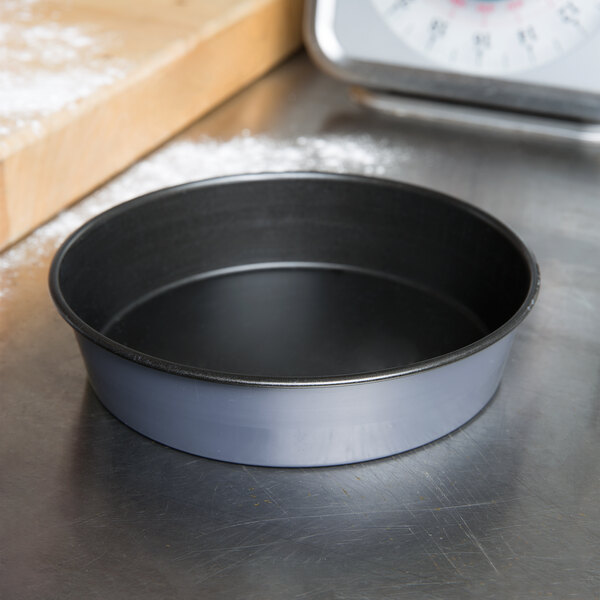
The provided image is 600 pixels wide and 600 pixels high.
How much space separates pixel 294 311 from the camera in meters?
0.63

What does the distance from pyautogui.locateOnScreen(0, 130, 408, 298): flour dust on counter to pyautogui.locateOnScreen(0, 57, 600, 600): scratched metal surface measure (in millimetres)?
172

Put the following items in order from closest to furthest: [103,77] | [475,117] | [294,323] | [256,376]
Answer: [256,376] → [294,323] → [103,77] → [475,117]

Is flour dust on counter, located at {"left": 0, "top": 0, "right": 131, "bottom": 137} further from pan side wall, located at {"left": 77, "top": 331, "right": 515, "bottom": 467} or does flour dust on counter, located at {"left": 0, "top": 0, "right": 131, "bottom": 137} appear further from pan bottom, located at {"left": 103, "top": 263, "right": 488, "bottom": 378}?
pan side wall, located at {"left": 77, "top": 331, "right": 515, "bottom": 467}

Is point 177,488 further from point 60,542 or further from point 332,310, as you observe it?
point 332,310

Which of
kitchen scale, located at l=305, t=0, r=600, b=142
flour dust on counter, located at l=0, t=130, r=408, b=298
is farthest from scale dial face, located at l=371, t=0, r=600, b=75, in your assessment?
flour dust on counter, located at l=0, t=130, r=408, b=298

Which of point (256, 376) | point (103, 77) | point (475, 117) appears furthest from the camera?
point (475, 117)

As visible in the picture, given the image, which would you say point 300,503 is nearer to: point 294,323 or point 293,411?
point 293,411

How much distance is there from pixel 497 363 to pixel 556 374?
0.29ft

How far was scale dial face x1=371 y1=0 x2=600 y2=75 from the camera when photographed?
83 cm

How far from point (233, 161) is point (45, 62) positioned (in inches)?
7.6

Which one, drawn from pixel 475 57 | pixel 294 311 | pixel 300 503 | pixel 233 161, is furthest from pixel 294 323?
pixel 475 57

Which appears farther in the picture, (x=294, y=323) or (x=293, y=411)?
(x=294, y=323)

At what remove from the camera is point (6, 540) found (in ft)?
1.41

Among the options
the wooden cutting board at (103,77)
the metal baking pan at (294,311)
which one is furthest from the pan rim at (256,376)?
the wooden cutting board at (103,77)
